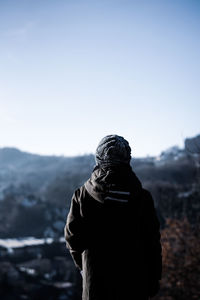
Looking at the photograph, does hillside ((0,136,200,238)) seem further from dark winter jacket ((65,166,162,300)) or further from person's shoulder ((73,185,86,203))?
person's shoulder ((73,185,86,203))

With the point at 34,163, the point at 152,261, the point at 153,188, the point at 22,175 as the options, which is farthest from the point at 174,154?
the point at 152,261

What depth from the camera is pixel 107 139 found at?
2207mm

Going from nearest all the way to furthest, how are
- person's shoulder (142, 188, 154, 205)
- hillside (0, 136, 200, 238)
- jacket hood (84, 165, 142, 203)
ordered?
1. jacket hood (84, 165, 142, 203)
2. person's shoulder (142, 188, 154, 205)
3. hillside (0, 136, 200, 238)

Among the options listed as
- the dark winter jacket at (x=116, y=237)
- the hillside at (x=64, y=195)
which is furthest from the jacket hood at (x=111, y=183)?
the hillside at (x=64, y=195)

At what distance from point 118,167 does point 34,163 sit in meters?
150

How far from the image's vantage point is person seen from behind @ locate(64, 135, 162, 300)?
209cm

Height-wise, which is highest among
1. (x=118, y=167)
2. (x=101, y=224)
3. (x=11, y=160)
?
(x=11, y=160)

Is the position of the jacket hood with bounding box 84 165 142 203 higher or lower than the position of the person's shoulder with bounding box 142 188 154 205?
higher

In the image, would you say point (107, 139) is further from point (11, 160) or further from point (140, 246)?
point (11, 160)

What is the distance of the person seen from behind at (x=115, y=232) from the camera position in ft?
6.84

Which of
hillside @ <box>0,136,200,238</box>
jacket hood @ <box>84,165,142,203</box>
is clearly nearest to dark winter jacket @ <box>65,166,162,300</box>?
jacket hood @ <box>84,165,142,203</box>

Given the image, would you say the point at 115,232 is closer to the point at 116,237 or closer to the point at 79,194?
the point at 116,237

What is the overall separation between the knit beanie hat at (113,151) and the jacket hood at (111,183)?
0.16ft

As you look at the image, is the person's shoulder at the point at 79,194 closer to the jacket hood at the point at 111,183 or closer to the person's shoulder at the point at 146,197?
the jacket hood at the point at 111,183
